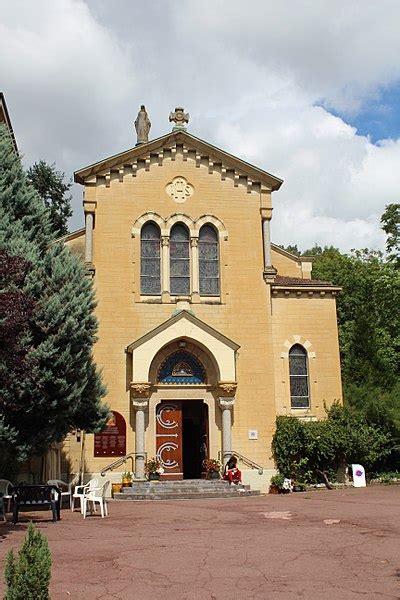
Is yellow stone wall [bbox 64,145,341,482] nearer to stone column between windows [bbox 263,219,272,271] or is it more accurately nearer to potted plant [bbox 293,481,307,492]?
stone column between windows [bbox 263,219,272,271]

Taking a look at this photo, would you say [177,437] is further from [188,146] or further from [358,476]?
[188,146]

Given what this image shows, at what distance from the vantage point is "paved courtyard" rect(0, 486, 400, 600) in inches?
319

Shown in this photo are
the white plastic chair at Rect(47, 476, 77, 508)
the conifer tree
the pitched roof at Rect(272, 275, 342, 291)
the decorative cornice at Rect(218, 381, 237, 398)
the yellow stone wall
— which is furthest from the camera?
the pitched roof at Rect(272, 275, 342, 291)

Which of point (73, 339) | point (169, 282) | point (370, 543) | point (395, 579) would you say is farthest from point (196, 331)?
point (395, 579)

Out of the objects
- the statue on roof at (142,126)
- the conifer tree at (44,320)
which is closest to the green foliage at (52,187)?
the statue on roof at (142,126)

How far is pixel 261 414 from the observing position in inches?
949

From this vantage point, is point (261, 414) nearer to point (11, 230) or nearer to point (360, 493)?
point (360, 493)

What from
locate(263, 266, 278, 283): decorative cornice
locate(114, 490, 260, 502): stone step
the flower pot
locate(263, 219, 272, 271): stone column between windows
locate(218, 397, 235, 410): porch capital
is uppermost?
locate(263, 219, 272, 271): stone column between windows

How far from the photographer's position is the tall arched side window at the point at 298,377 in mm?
24984

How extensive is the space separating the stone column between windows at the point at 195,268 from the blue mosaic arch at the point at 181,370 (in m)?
2.26

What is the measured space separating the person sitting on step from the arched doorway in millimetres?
1468

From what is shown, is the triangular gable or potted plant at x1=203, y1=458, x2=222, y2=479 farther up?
the triangular gable

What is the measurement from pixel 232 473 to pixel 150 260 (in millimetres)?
8602

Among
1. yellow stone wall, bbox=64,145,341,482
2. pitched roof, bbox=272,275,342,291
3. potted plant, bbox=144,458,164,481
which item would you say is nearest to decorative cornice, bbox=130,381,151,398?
yellow stone wall, bbox=64,145,341,482
